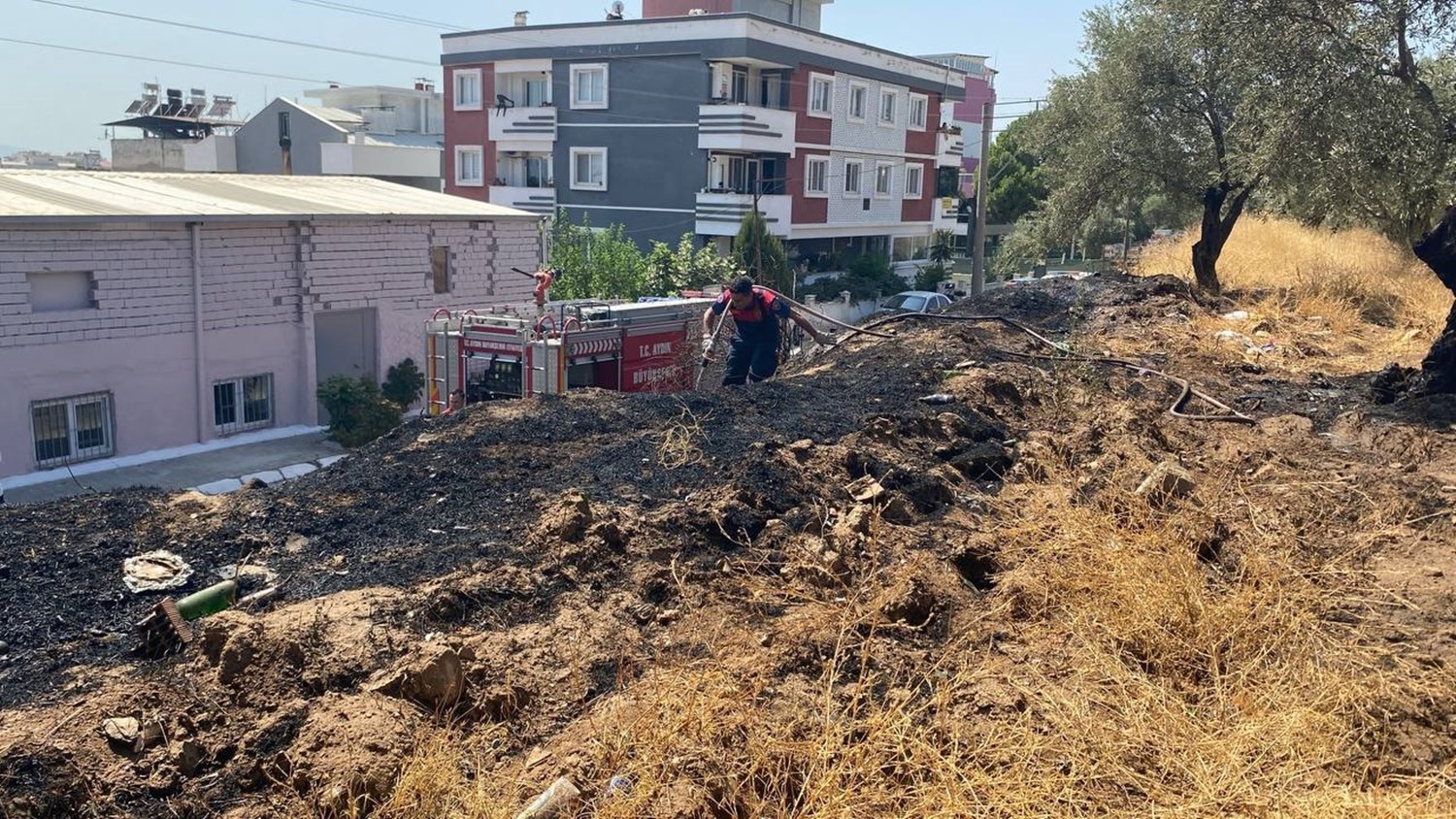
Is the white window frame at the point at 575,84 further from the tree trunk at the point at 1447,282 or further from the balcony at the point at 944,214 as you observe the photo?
the tree trunk at the point at 1447,282

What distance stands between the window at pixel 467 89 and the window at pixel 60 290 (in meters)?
23.7

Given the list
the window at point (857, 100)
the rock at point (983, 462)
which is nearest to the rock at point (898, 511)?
the rock at point (983, 462)

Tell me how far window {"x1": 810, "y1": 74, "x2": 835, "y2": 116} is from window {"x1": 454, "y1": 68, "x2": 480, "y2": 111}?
11.3 metres

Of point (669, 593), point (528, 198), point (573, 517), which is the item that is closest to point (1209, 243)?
point (573, 517)

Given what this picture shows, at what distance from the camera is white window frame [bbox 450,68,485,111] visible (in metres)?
38.5

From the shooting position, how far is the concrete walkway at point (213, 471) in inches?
589

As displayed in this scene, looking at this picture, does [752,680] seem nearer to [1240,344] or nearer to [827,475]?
[827,475]

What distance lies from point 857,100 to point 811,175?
3843 mm

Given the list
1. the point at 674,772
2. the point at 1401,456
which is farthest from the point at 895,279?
the point at 674,772

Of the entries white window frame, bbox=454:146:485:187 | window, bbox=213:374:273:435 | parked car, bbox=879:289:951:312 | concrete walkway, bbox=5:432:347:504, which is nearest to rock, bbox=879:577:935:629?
concrete walkway, bbox=5:432:347:504

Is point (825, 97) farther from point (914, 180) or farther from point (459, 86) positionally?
point (459, 86)

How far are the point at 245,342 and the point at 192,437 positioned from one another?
179 cm

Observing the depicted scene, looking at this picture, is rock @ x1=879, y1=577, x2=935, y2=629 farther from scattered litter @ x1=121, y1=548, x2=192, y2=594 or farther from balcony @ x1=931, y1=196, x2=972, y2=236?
balcony @ x1=931, y1=196, x2=972, y2=236

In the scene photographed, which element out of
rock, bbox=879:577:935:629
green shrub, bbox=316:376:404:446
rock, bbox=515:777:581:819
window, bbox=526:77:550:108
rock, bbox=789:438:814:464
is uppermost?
window, bbox=526:77:550:108
